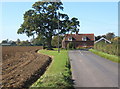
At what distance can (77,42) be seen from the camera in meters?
84.8

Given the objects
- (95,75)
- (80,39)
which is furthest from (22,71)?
(80,39)

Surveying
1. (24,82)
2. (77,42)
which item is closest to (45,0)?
(77,42)

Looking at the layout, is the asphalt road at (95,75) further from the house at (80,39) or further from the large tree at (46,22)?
the house at (80,39)

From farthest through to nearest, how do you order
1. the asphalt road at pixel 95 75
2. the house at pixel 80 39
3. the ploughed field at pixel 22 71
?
the house at pixel 80 39
the ploughed field at pixel 22 71
the asphalt road at pixel 95 75

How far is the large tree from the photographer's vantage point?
54094mm

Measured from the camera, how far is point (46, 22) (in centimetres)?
→ 5497

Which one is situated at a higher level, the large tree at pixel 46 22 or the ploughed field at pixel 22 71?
the large tree at pixel 46 22

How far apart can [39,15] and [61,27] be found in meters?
6.50

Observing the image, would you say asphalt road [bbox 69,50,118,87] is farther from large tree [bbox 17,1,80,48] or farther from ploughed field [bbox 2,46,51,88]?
large tree [bbox 17,1,80,48]

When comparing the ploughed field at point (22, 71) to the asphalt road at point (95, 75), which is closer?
the asphalt road at point (95, 75)

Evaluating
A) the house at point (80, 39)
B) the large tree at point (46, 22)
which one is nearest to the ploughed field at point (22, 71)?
the large tree at point (46, 22)

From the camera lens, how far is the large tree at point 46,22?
54.1m

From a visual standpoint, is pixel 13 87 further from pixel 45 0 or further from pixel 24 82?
pixel 45 0

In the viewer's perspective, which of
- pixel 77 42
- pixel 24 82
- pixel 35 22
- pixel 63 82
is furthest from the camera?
pixel 77 42
